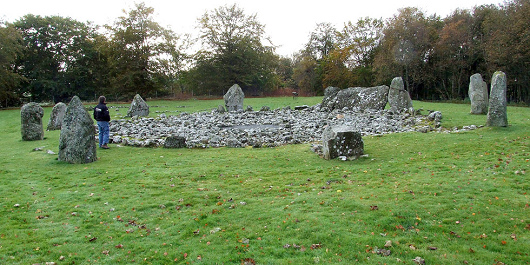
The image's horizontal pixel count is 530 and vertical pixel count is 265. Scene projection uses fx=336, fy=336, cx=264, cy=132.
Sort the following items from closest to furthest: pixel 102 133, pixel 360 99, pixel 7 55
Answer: pixel 102 133, pixel 360 99, pixel 7 55

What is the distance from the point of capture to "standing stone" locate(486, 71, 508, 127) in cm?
1279

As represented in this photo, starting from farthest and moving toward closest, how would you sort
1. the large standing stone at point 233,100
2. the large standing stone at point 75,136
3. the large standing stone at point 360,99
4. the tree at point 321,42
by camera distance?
the tree at point 321,42 < the large standing stone at point 233,100 < the large standing stone at point 360,99 < the large standing stone at point 75,136

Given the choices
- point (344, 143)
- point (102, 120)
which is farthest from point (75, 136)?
point (344, 143)

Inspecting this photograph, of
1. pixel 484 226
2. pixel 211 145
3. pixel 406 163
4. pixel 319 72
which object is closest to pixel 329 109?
pixel 211 145

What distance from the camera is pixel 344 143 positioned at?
10.4m

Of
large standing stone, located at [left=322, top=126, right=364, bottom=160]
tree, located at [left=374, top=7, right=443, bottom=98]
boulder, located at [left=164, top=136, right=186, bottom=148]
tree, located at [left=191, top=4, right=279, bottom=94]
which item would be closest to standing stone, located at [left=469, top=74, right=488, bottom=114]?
large standing stone, located at [left=322, top=126, right=364, bottom=160]

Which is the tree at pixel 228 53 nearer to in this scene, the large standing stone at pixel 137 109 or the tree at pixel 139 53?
the tree at pixel 139 53

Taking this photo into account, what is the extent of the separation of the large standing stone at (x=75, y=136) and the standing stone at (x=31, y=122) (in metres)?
6.34

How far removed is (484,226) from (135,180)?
25.4 ft

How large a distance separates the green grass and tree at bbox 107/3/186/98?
131ft

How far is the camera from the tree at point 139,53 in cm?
4744

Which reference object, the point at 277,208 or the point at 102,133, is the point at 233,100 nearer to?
the point at 102,133

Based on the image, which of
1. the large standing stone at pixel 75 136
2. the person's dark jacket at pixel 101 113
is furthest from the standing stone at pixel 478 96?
the large standing stone at pixel 75 136

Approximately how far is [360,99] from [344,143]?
1550 centimetres
